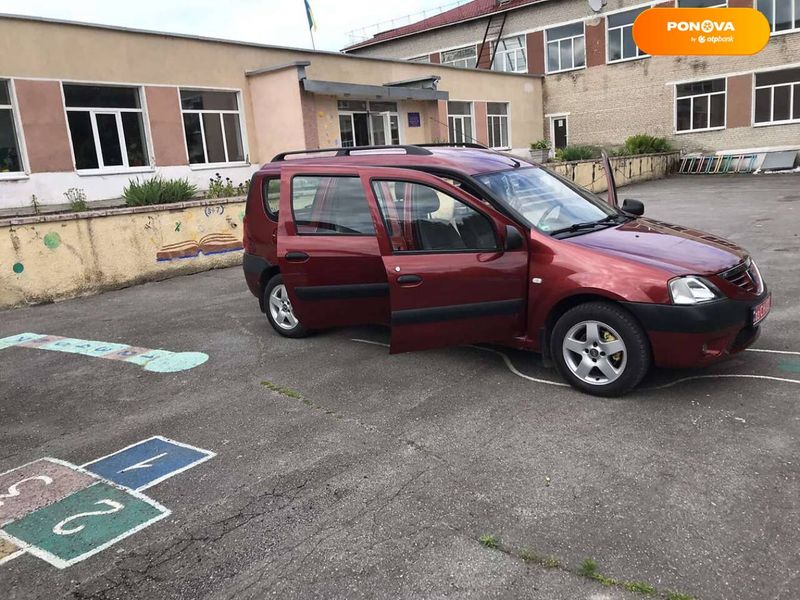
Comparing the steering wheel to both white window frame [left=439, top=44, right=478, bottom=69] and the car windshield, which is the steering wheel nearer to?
the car windshield

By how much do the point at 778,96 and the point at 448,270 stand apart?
98.0 feet

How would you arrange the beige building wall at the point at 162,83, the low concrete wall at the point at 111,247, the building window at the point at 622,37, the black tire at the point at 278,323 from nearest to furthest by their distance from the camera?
1. the black tire at the point at 278,323
2. the low concrete wall at the point at 111,247
3. the beige building wall at the point at 162,83
4. the building window at the point at 622,37

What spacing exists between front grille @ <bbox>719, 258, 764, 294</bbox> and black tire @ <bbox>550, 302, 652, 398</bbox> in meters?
0.75

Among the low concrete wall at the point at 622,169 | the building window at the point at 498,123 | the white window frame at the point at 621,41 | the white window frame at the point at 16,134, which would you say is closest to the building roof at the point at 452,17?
the white window frame at the point at 621,41

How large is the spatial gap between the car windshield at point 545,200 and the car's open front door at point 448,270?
0.91 feet

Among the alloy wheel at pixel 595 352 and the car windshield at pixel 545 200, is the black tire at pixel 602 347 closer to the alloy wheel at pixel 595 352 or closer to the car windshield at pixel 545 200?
the alloy wheel at pixel 595 352

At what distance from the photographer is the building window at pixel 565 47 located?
33.5m

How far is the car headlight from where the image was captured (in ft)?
13.9

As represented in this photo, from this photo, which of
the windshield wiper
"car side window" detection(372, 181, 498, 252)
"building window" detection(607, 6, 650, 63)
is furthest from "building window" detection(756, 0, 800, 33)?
"car side window" detection(372, 181, 498, 252)

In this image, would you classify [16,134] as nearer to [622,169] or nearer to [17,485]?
[17,485]

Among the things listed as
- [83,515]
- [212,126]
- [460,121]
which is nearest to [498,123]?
[460,121]

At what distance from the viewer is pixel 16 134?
55.3ft

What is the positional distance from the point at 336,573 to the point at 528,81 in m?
34.9

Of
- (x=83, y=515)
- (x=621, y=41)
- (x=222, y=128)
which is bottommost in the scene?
(x=83, y=515)
